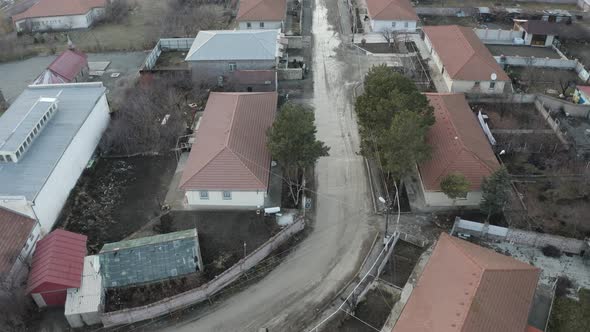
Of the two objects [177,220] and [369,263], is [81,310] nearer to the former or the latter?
[177,220]

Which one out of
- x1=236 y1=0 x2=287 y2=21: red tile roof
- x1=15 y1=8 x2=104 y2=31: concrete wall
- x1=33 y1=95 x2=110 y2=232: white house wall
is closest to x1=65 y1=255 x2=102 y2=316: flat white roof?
x1=33 y1=95 x2=110 y2=232: white house wall

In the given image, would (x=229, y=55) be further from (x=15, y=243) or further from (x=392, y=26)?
(x=15, y=243)

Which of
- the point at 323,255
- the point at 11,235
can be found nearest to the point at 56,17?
the point at 11,235

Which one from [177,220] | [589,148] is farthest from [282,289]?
[589,148]

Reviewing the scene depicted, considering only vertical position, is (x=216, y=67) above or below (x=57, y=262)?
above

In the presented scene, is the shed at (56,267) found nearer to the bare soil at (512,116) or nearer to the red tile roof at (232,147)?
Result: the red tile roof at (232,147)
